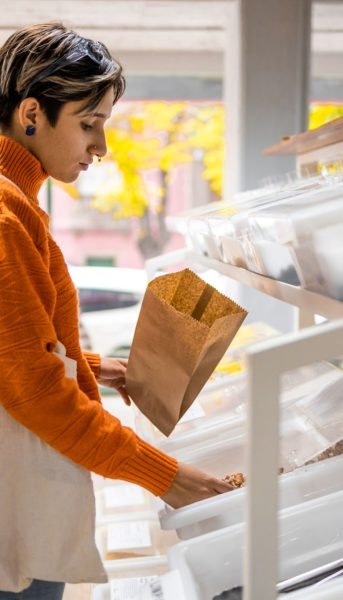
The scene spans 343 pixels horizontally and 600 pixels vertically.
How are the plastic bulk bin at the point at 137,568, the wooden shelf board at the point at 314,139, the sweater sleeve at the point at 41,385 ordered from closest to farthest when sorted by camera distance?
1. the sweater sleeve at the point at 41,385
2. the wooden shelf board at the point at 314,139
3. the plastic bulk bin at the point at 137,568

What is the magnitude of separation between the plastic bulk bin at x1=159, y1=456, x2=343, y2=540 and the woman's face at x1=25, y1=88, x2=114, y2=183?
0.58 meters

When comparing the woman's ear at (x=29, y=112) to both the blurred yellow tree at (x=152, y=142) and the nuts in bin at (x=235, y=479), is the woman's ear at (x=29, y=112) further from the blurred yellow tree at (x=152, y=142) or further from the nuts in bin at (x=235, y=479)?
the blurred yellow tree at (x=152, y=142)

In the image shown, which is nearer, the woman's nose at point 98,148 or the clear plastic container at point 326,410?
the woman's nose at point 98,148

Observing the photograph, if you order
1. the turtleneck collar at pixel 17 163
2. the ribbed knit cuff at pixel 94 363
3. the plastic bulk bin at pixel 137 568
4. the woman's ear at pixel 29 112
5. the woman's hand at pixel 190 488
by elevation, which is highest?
the woman's ear at pixel 29 112

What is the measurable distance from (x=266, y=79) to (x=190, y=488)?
8.13 feet

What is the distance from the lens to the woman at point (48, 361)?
39.6 inches

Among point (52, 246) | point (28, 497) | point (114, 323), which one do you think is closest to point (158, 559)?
point (28, 497)

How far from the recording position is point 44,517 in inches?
43.1

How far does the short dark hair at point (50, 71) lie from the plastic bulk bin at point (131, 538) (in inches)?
44.1

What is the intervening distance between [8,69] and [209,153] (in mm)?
4148

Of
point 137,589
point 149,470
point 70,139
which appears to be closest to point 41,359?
point 149,470

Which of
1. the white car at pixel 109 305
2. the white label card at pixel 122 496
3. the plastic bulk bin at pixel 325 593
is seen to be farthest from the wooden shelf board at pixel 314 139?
the white car at pixel 109 305

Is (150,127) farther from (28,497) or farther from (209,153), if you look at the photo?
(28,497)

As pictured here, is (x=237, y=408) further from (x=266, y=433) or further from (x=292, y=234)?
(x=266, y=433)
